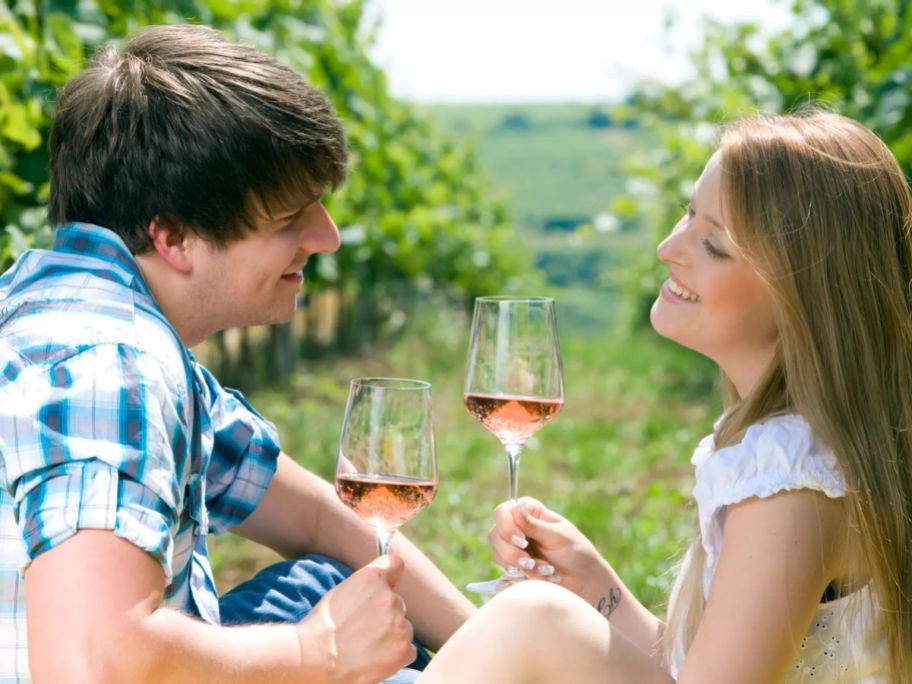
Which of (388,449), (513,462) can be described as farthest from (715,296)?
(388,449)

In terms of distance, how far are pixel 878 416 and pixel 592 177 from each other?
3524cm

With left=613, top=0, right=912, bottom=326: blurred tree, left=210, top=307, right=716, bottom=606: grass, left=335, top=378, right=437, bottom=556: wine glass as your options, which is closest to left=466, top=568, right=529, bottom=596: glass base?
left=335, top=378, right=437, bottom=556: wine glass

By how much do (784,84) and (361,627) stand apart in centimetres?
655

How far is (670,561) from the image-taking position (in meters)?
4.56

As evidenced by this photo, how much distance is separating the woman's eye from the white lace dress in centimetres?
32

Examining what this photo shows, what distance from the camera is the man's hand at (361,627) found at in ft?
6.61

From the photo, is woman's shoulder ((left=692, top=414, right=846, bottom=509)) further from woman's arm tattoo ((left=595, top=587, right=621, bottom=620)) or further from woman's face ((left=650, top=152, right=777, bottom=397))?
woman's arm tattoo ((left=595, top=587, right=621, bottom=620))

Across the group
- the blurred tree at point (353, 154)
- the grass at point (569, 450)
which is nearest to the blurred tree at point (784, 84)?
the grass at point (569, 450)

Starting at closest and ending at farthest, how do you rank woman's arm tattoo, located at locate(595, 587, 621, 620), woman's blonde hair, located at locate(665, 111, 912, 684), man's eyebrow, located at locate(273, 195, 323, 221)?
1. woman's blonde hair, located at locate(665, 111, 912, 684)
2. man's eyebrow, located at locate(273, 195, 323, 221)
3. woman's arm tattoo, located at locate(595, 587, 621, 620)

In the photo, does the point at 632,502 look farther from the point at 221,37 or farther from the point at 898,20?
the point at 221,37

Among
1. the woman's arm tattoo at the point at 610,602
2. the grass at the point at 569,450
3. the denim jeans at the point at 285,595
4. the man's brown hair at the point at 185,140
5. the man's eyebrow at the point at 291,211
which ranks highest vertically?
the man's brown hair at the point at 185,140

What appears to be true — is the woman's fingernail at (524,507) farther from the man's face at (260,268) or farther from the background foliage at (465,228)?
the background foliage at (465,228)

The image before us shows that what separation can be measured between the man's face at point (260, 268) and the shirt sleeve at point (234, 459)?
0.33 meters

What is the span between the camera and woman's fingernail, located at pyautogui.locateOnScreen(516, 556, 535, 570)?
2.48 meters
